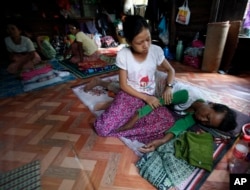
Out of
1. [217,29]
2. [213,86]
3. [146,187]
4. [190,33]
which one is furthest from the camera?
[190,33]

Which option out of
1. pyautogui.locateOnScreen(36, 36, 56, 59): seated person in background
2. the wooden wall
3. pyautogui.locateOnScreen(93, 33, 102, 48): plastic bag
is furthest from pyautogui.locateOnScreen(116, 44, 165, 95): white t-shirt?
pyautogui.locateOnScreen(93, 33, 102, 48): plastic bag

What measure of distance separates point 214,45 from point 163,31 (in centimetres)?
125

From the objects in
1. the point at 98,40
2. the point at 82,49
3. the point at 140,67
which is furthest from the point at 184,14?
the point at 140,67

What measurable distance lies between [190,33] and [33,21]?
11.7 feet

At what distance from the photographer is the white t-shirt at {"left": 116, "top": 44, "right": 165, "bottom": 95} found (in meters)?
1.19

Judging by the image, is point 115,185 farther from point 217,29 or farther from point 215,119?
point 217,29

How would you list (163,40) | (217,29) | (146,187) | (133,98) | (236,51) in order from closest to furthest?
(146,187) < (133,98) < (217,29) < (236,51) < (163,40)

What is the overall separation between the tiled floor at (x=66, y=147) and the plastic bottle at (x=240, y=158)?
54 millimetres

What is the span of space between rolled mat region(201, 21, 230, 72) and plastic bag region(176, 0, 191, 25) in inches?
29.0

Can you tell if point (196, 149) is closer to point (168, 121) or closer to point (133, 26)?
point (168, 121)

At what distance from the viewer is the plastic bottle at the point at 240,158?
952mm

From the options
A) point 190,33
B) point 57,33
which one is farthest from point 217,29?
point 57,33

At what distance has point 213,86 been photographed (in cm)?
212

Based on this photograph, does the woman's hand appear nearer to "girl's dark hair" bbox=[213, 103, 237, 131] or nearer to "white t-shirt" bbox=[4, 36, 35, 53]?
"girl's dark hair" bbox=[213, 103, 237, 131]
